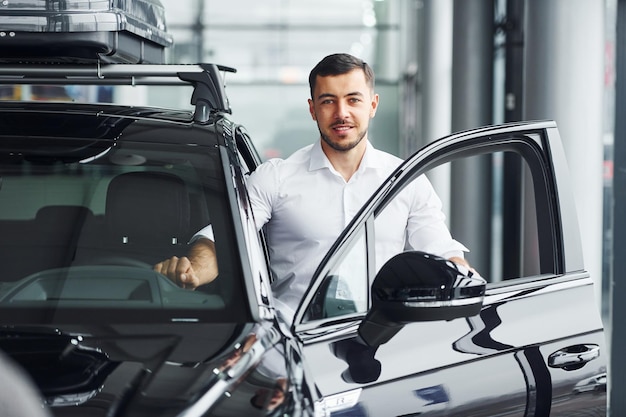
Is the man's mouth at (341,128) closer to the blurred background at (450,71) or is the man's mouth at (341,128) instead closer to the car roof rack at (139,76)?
the car roof rack at (139,76)

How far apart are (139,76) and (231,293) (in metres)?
0.97

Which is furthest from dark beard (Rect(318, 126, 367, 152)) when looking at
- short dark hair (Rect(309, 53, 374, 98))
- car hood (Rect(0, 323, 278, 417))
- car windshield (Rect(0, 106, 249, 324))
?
car hood (Rect(0, 323, 278, 417))

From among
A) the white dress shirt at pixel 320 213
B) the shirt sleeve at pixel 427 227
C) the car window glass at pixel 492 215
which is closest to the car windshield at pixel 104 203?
the white dress shirt at pixel 320 213

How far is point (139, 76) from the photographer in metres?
3.14

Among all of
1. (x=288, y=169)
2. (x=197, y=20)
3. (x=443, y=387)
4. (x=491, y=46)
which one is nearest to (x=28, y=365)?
(x=443, y=387)

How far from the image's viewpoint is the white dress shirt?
3219mm

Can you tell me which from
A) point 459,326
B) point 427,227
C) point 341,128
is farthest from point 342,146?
point 459,326

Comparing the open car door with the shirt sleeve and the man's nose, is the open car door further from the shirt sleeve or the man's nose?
the man's nose

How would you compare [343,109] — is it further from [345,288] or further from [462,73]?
[462,73]

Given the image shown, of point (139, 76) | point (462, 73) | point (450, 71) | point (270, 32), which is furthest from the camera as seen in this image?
point (270, 32)

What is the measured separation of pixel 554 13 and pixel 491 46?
3.28 m

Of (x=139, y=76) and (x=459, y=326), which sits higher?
(x=139, y=76)

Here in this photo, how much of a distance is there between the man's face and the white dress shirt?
0.07m

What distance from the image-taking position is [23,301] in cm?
242
